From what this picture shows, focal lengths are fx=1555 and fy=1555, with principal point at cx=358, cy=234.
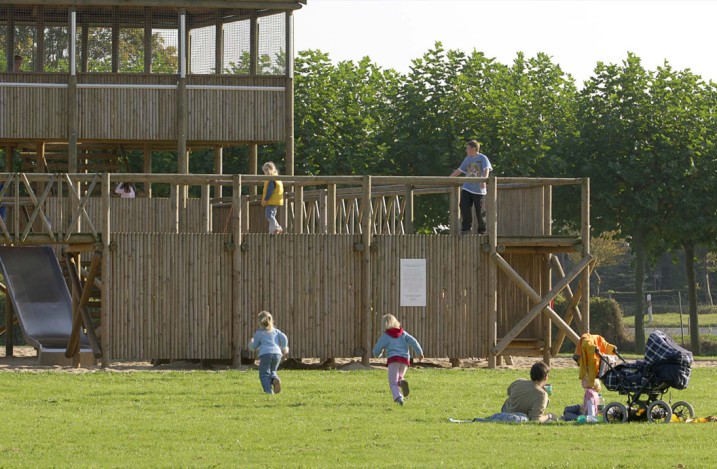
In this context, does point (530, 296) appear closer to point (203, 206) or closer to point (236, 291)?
point (236, 291)

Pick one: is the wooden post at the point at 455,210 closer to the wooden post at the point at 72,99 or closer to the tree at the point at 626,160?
the wooden post at the point at 72,99

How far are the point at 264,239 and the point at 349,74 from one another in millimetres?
20310

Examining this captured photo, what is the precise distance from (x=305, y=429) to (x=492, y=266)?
36.7ft

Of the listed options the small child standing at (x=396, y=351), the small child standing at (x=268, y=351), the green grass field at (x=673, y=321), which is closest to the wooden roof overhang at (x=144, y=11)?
the small child standing at (x=268, y=351)

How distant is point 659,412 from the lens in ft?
60.6

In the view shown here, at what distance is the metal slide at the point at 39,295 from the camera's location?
30.5 metres

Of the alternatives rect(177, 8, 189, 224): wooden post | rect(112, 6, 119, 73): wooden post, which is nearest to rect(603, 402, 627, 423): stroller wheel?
rect(177, 8, 189, 224): wooden post

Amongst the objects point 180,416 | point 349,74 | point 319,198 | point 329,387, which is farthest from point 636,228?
point 180,416

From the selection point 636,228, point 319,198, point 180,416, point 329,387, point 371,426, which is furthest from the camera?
point 636,228

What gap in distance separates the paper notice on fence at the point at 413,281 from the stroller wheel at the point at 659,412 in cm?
1008

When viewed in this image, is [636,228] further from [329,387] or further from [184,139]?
[329,387]

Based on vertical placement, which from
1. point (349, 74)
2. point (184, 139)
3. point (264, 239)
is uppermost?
point (349, 74)

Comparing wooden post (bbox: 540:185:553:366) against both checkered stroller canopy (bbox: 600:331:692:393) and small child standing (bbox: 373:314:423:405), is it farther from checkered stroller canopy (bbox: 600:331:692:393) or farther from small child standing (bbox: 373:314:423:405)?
checkered stroller canopy (bbox: 600:331:692:393)

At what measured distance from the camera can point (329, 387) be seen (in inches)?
922
